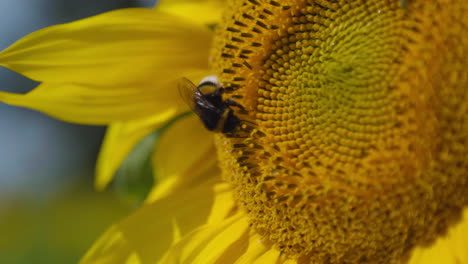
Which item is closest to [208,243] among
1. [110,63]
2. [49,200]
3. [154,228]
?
[154,228]

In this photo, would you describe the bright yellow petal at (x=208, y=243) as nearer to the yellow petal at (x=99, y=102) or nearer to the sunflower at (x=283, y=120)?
the sunflower at (x=283, y=120)

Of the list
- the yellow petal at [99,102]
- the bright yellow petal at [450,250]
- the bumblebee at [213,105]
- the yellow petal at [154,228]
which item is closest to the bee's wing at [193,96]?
the bumblebee at [213,105]

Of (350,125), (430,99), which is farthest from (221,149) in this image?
(430,99)

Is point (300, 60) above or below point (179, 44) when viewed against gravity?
above

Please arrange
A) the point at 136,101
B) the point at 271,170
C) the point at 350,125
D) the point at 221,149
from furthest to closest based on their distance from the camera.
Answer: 1. the point at 136,101
2. the point at 221,149
3. the point at 271,170
4. the point at 350,125

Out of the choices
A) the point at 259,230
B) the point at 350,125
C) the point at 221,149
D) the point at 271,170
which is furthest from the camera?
the point at 221,149

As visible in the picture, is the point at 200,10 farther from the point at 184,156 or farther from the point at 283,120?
the point at 283,120

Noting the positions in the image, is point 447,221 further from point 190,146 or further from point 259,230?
point 190,146
